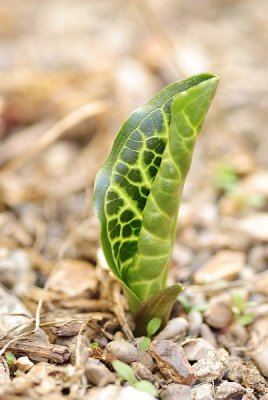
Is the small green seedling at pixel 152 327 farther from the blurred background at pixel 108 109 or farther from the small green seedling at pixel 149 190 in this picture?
the blurred background at pixel 108 109

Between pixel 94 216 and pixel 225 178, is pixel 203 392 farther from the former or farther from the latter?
pixel 225 178

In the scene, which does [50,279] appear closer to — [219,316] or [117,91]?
[219,316]

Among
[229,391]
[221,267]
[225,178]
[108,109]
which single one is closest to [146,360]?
[229,391]

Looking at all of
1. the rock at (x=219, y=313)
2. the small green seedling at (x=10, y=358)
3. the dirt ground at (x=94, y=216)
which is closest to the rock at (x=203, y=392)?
the dirt ground at (x=94, y=216)

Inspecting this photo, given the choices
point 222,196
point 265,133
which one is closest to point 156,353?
point 222,196

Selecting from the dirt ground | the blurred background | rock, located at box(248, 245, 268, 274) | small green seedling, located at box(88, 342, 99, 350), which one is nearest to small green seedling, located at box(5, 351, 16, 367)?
the dirt ground

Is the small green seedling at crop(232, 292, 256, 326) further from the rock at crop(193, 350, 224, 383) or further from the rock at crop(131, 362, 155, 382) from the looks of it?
the rock at crop(131, 362, 155, 382)
